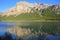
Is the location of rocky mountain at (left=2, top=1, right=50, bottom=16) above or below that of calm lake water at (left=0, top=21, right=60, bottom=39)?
above

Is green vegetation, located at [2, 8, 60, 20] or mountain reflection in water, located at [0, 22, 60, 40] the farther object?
green vegetation, located at [2, 8, 60, 20]

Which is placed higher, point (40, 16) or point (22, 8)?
point (22, 8)

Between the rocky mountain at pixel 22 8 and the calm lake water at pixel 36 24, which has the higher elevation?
the rocky mountain at pixel 22 8

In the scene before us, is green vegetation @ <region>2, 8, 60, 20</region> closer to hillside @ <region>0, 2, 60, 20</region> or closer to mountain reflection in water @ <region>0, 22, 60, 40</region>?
hillside @ <region>0, 2, 60, 20</region>

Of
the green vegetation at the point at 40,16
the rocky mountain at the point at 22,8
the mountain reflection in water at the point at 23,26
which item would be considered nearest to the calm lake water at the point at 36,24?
the mountain reflection in water at the point at 23,26

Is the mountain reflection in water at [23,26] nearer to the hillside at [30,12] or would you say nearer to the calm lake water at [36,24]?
the calm lake water at [36,24]

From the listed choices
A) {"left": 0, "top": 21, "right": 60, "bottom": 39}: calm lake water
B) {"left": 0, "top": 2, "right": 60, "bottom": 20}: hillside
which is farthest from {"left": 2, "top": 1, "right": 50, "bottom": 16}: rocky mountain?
{"left": 0, "top": 21, "right": 60, "bottom": 39}: calm lake water

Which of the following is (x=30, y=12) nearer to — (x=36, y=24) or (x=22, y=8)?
(x=22, y=8)

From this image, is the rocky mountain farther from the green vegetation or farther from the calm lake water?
the calm lake water

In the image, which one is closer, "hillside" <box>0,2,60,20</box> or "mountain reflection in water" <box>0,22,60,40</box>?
"mountain reflection in water" <box>0,22,60,40</box>

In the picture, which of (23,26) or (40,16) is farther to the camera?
(40,16)

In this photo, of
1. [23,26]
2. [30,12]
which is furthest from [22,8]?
[23,26]

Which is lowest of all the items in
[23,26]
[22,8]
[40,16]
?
[23,26]

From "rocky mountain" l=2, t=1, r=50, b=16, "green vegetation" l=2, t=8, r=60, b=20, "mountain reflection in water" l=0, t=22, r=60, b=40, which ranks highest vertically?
"rocky mountain" l=2, t=1, r=50, b=16
